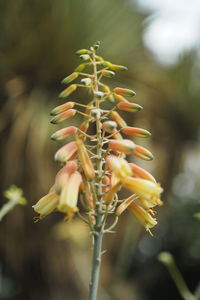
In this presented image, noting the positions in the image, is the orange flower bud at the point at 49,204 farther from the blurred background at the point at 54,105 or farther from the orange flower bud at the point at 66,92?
the blurred background at the point at 54,105

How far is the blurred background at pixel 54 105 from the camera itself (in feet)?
17.3

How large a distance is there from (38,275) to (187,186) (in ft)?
12.0

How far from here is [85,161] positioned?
3.96 ft

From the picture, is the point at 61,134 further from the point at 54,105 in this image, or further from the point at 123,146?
the point at 54,105

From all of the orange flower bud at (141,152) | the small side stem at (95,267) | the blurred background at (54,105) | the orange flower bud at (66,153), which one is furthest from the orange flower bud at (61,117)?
the blurred background at (54,105)

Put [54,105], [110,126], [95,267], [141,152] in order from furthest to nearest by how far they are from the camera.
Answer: [54,105], [141,152], [110,126], [95,267]

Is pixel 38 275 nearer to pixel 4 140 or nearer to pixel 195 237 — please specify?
pixel 4 140

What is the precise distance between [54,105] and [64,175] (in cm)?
429

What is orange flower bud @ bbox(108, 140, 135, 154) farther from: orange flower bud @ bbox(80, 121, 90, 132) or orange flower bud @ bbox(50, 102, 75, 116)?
Result: orange flower bud @ bbox(50, 102, 75, 116)

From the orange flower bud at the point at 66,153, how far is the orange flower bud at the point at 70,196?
0.05 meters

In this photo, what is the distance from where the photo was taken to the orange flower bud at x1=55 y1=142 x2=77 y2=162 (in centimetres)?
120

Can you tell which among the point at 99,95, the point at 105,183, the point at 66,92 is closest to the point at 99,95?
the point at 99,95

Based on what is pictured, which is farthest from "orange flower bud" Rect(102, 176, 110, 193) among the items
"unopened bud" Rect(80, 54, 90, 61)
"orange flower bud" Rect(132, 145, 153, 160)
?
"unopened bud" Rect(80, 54, 90, 61)

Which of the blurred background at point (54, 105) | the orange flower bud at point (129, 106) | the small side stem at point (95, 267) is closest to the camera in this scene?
the small side stem at point (95, 267)
